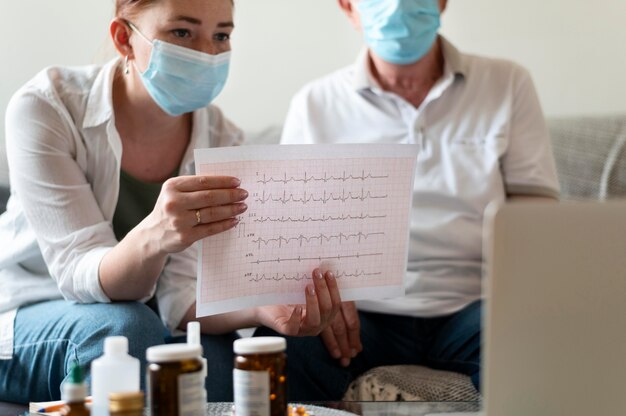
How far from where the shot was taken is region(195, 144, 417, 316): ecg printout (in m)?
1.30

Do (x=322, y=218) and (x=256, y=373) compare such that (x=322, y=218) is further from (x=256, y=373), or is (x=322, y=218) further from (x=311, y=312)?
(x=256, y=373)

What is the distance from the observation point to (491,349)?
86 centimetres

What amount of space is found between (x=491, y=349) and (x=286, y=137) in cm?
126

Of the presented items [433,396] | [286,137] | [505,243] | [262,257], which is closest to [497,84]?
[286,137]

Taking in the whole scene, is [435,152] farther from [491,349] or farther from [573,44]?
[491,349]

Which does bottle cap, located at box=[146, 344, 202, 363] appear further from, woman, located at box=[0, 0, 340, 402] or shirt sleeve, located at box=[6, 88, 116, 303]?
shirt sleeve, located at box=[6, 88, 116, 303]

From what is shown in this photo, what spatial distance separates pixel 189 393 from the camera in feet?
3.10

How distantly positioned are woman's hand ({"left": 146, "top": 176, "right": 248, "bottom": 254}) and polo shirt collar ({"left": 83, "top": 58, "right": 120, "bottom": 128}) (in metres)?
0.43

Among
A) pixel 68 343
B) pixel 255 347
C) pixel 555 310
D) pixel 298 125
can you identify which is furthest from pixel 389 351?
pixel 555 310

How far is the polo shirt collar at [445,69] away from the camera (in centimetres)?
201

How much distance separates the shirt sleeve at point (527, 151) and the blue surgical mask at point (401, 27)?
0.79 feet

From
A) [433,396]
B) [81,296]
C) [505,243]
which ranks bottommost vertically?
[433,396]

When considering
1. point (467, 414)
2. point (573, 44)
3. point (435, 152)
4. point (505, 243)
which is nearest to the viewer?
point (505, 243)

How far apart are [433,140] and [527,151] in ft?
0.71
